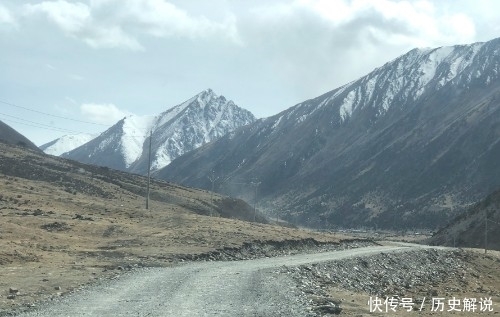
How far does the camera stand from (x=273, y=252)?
48.6 m

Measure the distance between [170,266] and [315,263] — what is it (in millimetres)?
10067

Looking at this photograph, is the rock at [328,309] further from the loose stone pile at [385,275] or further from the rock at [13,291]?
the rock at [13,291]

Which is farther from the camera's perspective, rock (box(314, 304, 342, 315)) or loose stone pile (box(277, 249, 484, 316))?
loose stone pile (box(277, 249, 484, 316))

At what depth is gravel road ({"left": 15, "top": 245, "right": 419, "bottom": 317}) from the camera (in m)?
19.1

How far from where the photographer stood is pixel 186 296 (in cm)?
2238

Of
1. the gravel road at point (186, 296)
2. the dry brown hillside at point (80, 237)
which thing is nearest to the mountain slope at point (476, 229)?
the dry brown hillside at point (80, 237)

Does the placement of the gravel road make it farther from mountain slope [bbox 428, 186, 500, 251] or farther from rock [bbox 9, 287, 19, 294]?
mountain slope [bbox 428, 186, 500, 251]

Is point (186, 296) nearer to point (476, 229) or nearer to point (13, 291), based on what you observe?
point (13, 291)

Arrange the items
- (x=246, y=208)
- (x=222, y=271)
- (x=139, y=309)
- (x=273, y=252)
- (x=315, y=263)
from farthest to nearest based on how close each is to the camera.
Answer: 1. (x=246, y=208)
2. (x=273, y=252)
3. (x=315, y=263)
4. (x=222, y=271)
5. (x=139, y=309)

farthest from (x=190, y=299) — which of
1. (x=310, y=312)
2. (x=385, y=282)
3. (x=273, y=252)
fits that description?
(x=273, y=252)

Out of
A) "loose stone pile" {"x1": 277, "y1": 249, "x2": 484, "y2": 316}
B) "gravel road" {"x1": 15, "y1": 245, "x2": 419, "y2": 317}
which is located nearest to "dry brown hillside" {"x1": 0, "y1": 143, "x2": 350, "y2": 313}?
"gravel road" {"x1": 15, "y1": 245, "x2": 419, "y2": 317}

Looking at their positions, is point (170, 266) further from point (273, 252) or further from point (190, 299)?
point (273, 252)

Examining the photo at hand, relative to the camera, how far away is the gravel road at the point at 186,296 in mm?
19141

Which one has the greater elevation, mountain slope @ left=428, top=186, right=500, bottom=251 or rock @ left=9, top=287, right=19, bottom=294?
mountain slope @ left=428, top=186, right=500, bottom=251
